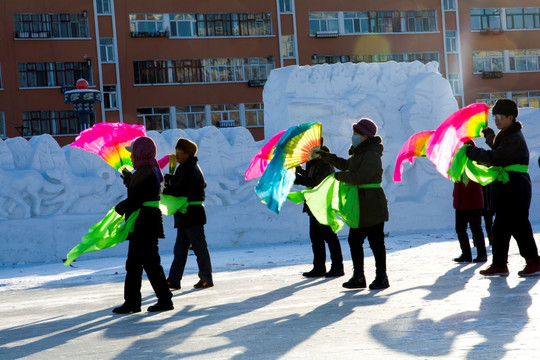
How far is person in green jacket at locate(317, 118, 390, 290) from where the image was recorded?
8.27 meters

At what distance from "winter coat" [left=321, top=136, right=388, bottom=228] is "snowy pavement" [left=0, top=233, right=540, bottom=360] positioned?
0.75 meters

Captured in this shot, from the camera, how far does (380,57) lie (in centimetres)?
4275

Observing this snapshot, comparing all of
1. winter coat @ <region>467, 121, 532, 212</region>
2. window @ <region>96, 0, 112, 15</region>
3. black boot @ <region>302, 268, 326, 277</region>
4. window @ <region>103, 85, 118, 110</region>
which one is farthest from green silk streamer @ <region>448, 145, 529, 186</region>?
window @ <region>96, 0, 112, 15</region>

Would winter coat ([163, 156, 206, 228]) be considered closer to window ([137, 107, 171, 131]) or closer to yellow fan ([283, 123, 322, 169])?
yellow fan ([283, 123, 322, 169])

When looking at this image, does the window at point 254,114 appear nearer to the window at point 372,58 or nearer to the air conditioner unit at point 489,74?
the window at point 372,58

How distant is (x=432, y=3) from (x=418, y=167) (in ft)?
93.7

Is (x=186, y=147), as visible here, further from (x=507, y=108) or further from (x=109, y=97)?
(x=109, y=97)

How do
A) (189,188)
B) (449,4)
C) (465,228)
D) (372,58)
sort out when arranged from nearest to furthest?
(189,188)
(465,228)
(372,58)
(449,4)

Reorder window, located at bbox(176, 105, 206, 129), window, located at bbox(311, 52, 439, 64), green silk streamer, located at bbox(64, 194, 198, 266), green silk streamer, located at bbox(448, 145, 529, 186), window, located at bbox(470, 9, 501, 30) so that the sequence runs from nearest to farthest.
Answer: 1. green silk streamer, located at bbox(64, 194, 198, 266)
2. green silk streamer, located at bbox(448, 145, 529, 186)
3. window, located at bbox(176, 105, 206, 129)
4. window, located at bbox(311, 52, 439, 64)
5. window, located at bbox(470, 9, 501, 30)

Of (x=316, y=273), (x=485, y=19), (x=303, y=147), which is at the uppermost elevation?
(x=485, y=19)

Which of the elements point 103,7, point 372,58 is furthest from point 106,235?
point 372,58

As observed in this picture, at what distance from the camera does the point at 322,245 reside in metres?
10.0

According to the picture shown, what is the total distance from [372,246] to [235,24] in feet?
109

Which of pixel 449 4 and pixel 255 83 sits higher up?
pixel 449 4
